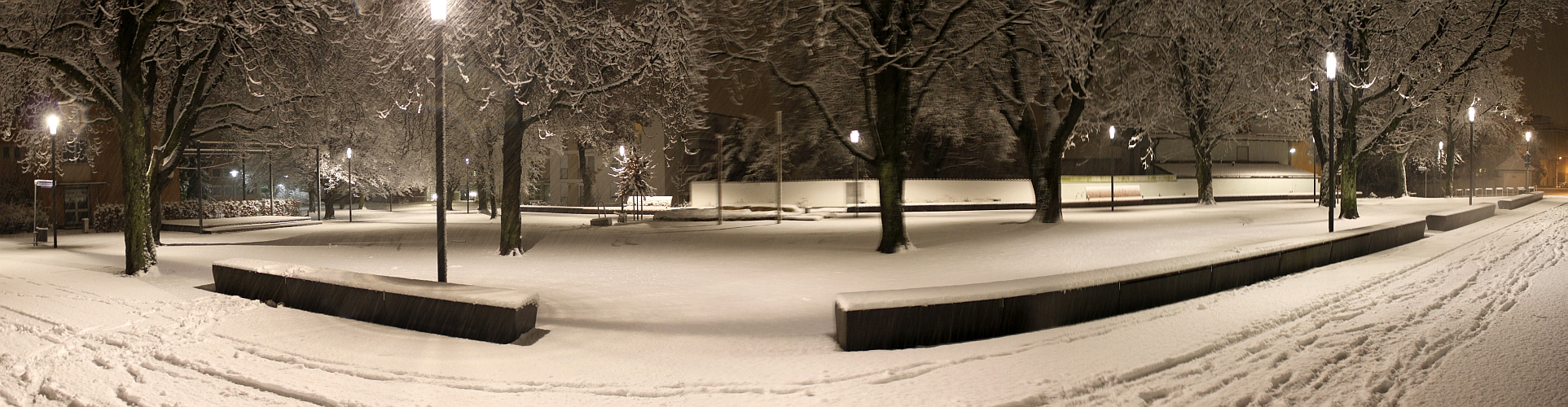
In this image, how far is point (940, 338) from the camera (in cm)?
704

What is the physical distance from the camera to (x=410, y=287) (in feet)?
27.0

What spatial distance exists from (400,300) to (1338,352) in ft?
27.3

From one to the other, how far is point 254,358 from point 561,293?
4181mm

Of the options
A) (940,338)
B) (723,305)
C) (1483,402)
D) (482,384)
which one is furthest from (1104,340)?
(482,384)

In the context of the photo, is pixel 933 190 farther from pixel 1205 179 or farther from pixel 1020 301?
pixel 1020 301

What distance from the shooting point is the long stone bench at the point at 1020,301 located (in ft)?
22.4

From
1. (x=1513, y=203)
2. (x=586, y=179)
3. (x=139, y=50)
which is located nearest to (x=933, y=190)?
(x=586, y=179)

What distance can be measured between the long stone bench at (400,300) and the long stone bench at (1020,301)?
296 centimetres

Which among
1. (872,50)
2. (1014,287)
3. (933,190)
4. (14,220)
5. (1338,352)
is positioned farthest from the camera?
(933,190)

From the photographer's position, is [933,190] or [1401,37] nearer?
[1401,37]

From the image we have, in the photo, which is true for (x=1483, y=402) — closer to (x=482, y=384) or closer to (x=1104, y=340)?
(x=1104, y=340)

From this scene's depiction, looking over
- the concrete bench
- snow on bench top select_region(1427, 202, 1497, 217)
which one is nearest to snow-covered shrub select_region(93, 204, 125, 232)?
snow on bench top select_region(1427, 202, 1497, 217)

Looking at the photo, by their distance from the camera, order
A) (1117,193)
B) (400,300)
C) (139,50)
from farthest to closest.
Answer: (1117,193) → (139,50) → (400,300)

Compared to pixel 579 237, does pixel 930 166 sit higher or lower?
higher
